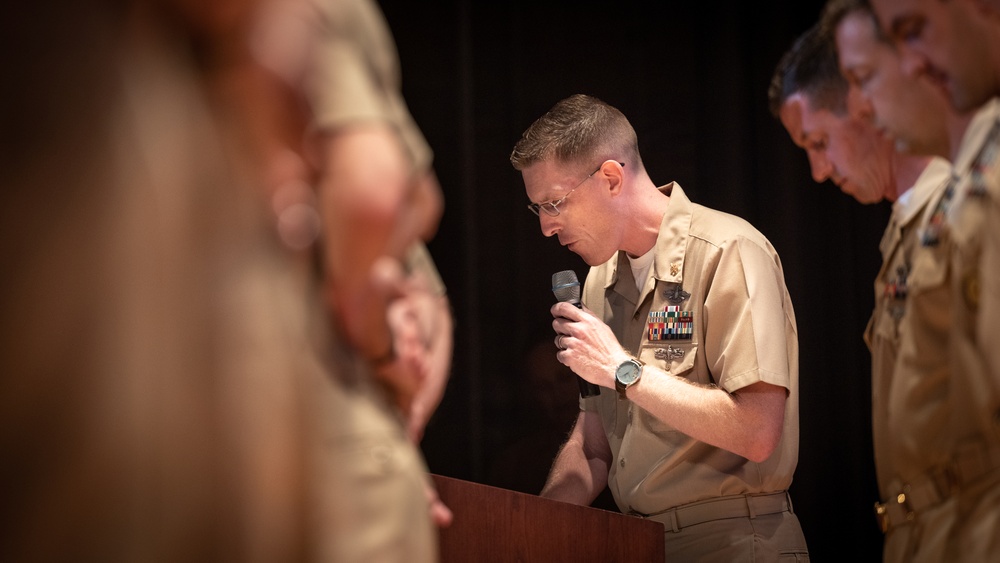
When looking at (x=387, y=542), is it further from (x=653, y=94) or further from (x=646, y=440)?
(x=653, y=94)

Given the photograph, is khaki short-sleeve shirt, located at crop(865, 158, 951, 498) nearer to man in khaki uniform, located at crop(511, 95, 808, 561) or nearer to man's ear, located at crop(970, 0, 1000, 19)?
man's ear, located at crop(970, 0, 1000, 19)

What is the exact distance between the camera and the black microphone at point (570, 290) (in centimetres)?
257

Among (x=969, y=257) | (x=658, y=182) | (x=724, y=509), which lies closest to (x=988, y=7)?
(x=969, y=257)

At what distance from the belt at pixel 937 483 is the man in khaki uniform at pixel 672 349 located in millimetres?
781

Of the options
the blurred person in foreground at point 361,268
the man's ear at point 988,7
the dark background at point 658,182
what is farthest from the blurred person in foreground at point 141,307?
the dark background at point 658,182

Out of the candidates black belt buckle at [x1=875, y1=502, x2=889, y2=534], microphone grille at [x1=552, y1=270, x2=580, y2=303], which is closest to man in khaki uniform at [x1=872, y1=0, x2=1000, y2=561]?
black belt buckle at [x1=875, y1=502, x2=889, y2=534]

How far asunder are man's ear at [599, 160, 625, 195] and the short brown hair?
0.03m

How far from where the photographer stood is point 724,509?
2408mm

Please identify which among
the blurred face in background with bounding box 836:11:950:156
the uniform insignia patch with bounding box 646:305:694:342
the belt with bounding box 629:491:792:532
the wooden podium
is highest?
the blurred face in background with bounding box 836:11:950:156

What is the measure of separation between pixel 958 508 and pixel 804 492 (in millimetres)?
2143

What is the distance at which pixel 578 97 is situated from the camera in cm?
281

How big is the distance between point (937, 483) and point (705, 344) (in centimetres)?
108

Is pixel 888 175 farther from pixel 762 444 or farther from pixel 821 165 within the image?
pixel 762 444

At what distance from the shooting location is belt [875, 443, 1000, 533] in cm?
132
